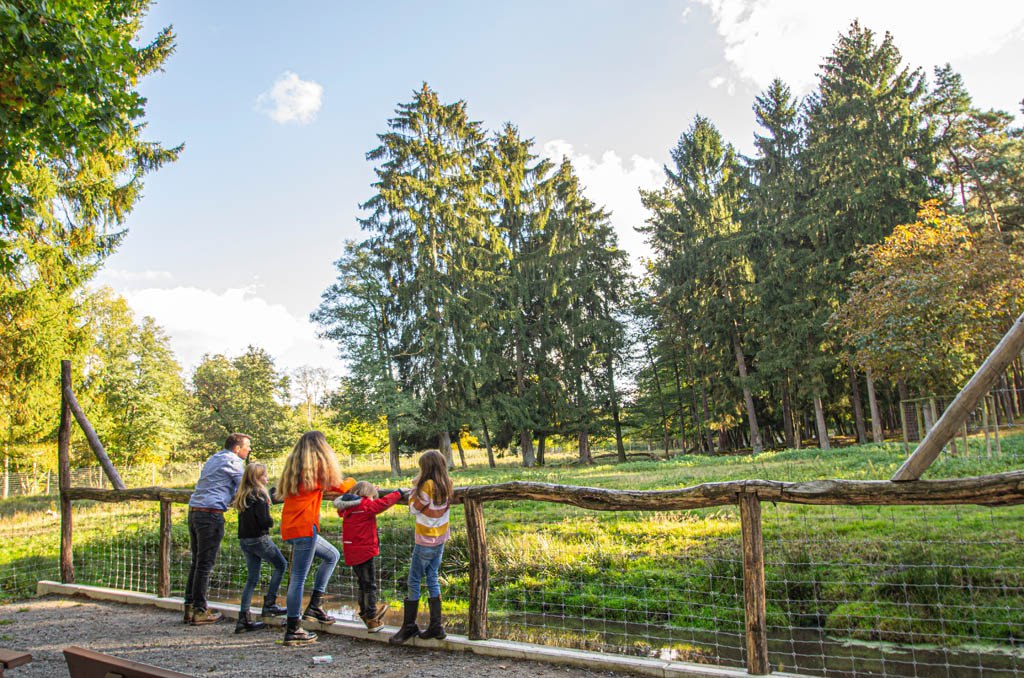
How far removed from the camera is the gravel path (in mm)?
4613

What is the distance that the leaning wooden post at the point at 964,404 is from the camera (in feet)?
12.8

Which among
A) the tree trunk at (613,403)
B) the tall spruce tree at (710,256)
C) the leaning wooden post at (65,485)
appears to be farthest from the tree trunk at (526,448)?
the leaning wooden post at (65,485)

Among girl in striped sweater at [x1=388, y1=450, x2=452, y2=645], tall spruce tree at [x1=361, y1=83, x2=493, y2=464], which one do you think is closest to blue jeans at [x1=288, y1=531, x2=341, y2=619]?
girl in striped sweater at [x1=388, y1=450, x2=452, y2=645]

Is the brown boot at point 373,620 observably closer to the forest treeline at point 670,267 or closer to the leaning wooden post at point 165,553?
the leaning wooden post at point 165,553

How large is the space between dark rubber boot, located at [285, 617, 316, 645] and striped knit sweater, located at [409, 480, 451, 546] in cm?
131

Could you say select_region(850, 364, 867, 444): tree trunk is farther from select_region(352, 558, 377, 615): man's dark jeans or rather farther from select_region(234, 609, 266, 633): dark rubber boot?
select_region(234, 609, 266, 633): dark rubber boot

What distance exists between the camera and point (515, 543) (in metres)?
9.41

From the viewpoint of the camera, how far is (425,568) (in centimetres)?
526

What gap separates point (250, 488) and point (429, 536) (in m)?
1.91

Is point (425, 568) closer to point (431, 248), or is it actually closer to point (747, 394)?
point (431, 248)

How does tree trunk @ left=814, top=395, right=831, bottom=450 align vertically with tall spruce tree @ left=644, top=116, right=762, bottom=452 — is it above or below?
below

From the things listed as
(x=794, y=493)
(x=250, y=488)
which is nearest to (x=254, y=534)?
(x=250, y=488)

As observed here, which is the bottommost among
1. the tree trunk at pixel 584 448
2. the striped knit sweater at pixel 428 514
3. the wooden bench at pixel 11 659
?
the tree trunk at pixel 584 448

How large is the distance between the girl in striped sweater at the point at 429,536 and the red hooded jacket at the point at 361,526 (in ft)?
1.19
